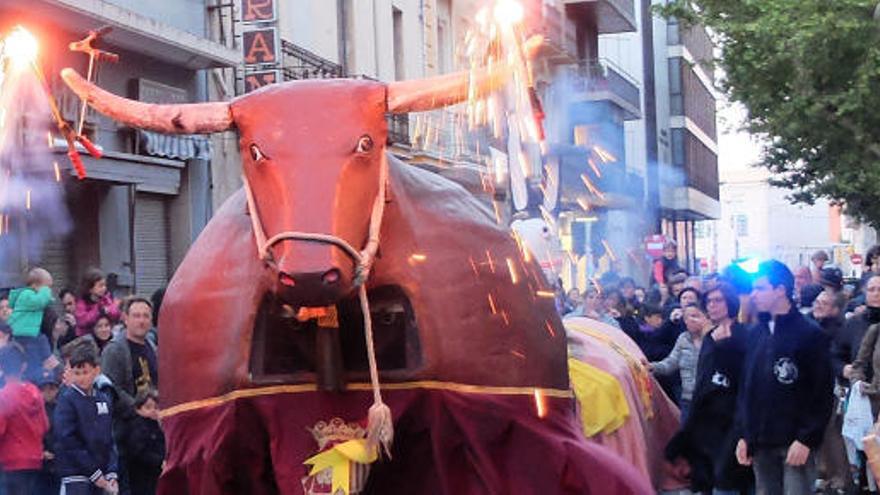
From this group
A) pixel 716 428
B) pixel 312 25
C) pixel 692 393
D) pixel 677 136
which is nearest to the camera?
pixel 716 428

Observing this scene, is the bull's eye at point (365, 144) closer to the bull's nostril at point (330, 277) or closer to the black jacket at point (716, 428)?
the bull's nostril at point (330, 277)

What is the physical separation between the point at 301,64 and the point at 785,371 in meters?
14.0

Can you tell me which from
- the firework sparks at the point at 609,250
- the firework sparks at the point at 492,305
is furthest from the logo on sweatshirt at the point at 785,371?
the firework sparks at the point at 609,250

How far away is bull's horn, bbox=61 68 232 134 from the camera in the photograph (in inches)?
191

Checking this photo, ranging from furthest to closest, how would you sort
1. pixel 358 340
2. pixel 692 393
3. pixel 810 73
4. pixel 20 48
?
pixel 810 73 → pixel 692 393 → pixel 20 48 → pixel 358 340

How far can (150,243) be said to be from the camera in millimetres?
18688

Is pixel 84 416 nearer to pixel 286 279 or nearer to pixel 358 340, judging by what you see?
pixel 358 340

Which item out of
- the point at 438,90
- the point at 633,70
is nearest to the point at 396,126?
the point at 438,90

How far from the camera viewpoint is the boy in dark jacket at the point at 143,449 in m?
9.42

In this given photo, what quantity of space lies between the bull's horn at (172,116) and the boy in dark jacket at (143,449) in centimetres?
465

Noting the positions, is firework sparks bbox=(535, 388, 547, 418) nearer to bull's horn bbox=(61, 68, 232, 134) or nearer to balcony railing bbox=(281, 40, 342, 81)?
bull's horn bbox=(61, 68, 232, 134)

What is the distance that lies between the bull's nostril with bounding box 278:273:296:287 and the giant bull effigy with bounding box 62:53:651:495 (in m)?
0.21

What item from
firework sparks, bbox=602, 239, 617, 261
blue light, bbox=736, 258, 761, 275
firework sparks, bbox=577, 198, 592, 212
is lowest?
Answer: blue light, bbox=736, 258, 761, 275

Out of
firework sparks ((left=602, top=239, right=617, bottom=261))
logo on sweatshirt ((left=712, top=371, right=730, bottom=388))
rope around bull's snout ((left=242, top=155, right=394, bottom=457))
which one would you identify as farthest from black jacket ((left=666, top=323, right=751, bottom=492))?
firework sparks ((left=602, top=239, right=617, bottom=261))
